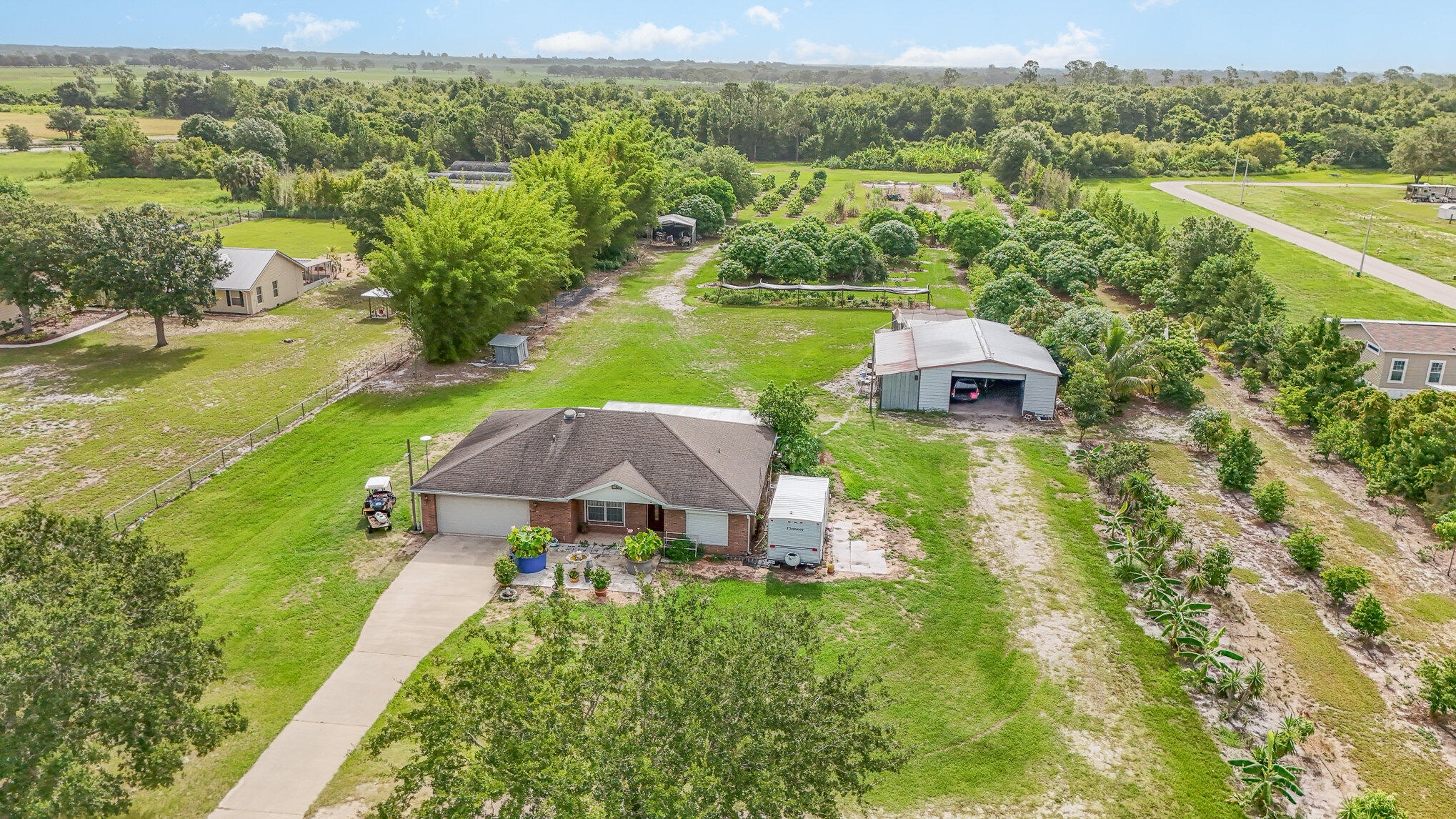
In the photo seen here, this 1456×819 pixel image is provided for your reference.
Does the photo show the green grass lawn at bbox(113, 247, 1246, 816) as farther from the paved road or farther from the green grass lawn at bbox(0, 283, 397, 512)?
the paved road

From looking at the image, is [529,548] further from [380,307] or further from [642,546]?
[380,307]

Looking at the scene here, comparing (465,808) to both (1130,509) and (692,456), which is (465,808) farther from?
(1130,509)

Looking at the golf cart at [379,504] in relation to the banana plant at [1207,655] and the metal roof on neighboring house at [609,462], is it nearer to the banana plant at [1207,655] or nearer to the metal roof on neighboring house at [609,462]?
the metal roof on neighboring house at [609,462]

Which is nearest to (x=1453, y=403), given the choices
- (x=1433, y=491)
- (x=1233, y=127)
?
(x=1433, y=491)

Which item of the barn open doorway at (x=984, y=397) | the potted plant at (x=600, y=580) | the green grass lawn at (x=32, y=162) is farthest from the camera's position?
the green grass lawn at (x=32, y=162)

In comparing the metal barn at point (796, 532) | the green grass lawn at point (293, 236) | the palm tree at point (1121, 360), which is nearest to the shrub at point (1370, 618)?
the metal barn at point (796, 532)

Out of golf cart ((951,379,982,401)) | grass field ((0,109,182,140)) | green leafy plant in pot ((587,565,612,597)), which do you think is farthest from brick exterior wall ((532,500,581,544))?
grass field ((0,109,182,140))
